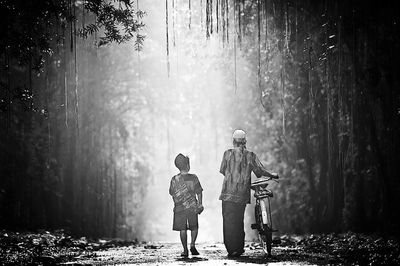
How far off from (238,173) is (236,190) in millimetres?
258

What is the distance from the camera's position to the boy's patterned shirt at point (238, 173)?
10438 mm

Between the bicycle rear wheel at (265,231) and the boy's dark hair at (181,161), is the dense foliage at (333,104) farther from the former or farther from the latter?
the bicycle rear wheel at (265,231)

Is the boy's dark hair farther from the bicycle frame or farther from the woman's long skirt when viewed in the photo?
the bicycle frame

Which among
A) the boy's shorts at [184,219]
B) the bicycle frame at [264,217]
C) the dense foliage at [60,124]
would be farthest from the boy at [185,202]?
the dense foliage at [60,124]

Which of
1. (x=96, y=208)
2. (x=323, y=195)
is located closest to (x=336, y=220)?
(x=323, y=195)

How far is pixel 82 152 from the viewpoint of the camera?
27.2 metres

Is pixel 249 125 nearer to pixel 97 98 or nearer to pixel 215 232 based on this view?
pixel 97 98

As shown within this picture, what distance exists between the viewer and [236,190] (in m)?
10.4

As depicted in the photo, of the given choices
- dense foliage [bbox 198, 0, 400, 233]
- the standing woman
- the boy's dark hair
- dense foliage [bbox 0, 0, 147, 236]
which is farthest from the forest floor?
dense foliage [bbox 0, 0, 147, 236]

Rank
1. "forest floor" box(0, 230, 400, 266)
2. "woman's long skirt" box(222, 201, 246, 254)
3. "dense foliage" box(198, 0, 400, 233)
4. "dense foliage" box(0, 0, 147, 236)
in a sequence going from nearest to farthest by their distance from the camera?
"forest floor" box(0, 230, 400, 266) < "woman's long skirt" box(222, 201, 246, 254) < "dense foliage" box(0, 0, 147, 236) < "dense foliage" box(198, 0, 400, 233)

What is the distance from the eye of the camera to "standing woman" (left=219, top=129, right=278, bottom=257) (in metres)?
10.4

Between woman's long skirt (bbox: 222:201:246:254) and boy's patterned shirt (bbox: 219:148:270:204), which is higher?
boy's patterned shirt (bbox: 219:148:270:204)

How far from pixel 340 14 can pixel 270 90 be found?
859cm

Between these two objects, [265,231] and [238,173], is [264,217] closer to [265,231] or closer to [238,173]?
[265,231]
